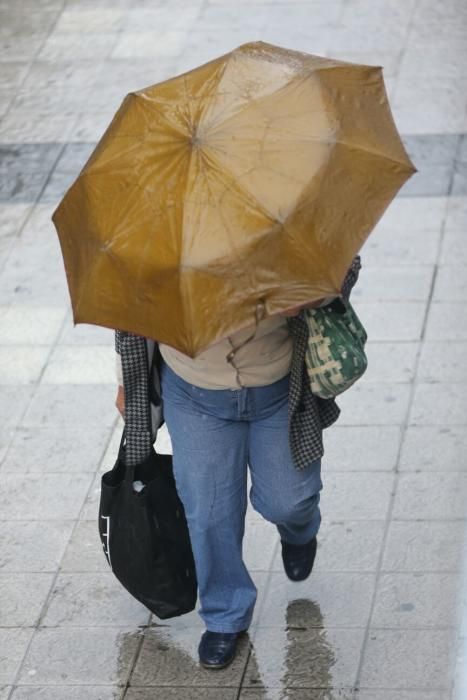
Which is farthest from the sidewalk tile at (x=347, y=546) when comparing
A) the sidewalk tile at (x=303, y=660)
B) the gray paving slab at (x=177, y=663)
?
the gray paving slab at (x=177, y=663)

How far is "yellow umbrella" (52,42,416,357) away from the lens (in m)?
3.50

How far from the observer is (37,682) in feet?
15.3

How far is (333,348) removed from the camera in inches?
156

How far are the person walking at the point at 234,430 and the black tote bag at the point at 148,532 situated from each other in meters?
0.09

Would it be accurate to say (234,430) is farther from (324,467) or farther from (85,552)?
(324,467)

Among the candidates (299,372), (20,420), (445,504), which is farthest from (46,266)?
(299,372)

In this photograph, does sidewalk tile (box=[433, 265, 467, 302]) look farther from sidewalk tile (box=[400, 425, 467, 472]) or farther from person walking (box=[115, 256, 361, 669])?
person walking (box=[115, 256, 361, 669])

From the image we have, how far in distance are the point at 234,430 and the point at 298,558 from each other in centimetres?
81

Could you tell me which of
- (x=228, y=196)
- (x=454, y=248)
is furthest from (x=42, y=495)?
(x=454, y=248)

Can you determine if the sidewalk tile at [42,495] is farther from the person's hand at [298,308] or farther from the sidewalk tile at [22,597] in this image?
the person's hand at [298,308]

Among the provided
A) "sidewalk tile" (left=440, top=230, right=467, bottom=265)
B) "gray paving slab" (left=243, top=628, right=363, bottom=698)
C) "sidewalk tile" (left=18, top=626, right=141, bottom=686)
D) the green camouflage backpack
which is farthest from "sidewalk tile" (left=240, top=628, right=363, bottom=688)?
"sidewalk tile" (left=440, top=230, right=467, bottom=265)

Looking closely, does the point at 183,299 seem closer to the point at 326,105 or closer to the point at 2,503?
the point at 326,105

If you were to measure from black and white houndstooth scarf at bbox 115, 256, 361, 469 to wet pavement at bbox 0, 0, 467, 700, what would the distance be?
0.81 m

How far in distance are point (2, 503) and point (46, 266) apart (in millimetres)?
2044
